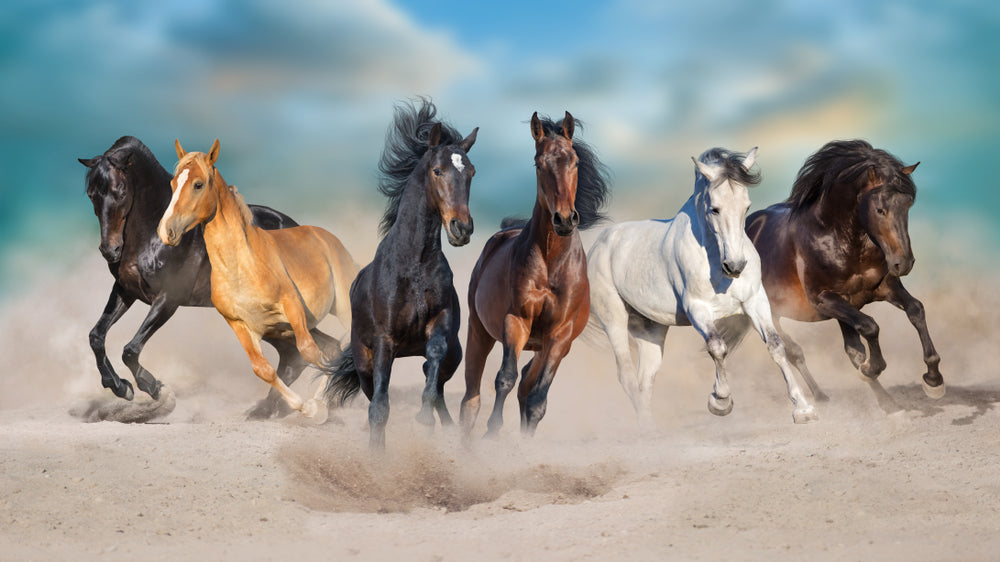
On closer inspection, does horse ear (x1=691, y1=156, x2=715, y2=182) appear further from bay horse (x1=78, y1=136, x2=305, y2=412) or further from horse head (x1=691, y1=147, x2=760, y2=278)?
bay horse (x1=78, y1=136, x2=305, y2=412)

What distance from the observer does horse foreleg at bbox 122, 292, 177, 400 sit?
981 centimetres

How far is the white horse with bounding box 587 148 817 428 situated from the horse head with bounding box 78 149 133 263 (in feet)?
15.1

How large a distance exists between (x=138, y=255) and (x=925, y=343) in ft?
24.4

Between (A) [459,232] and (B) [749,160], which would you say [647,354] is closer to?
(B) [749,160]

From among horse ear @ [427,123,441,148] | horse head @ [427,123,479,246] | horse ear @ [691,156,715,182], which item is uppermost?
horse ear @ [691,156,715,182]

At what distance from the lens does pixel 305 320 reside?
371 inches

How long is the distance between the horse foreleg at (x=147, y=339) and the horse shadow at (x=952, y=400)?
22.7 ft

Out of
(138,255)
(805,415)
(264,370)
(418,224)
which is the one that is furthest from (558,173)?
(138,255)

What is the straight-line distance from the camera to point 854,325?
30.5ft

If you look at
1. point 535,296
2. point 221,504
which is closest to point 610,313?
point 535,296

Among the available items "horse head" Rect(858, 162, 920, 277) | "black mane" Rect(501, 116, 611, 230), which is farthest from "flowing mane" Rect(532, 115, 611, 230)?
"horse head" Rect(858, 162, 920, 277)

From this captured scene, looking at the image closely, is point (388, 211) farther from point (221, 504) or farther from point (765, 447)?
point (765, 447)

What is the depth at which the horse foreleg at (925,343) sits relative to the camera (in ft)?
30.1

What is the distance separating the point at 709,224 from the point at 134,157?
572cm
